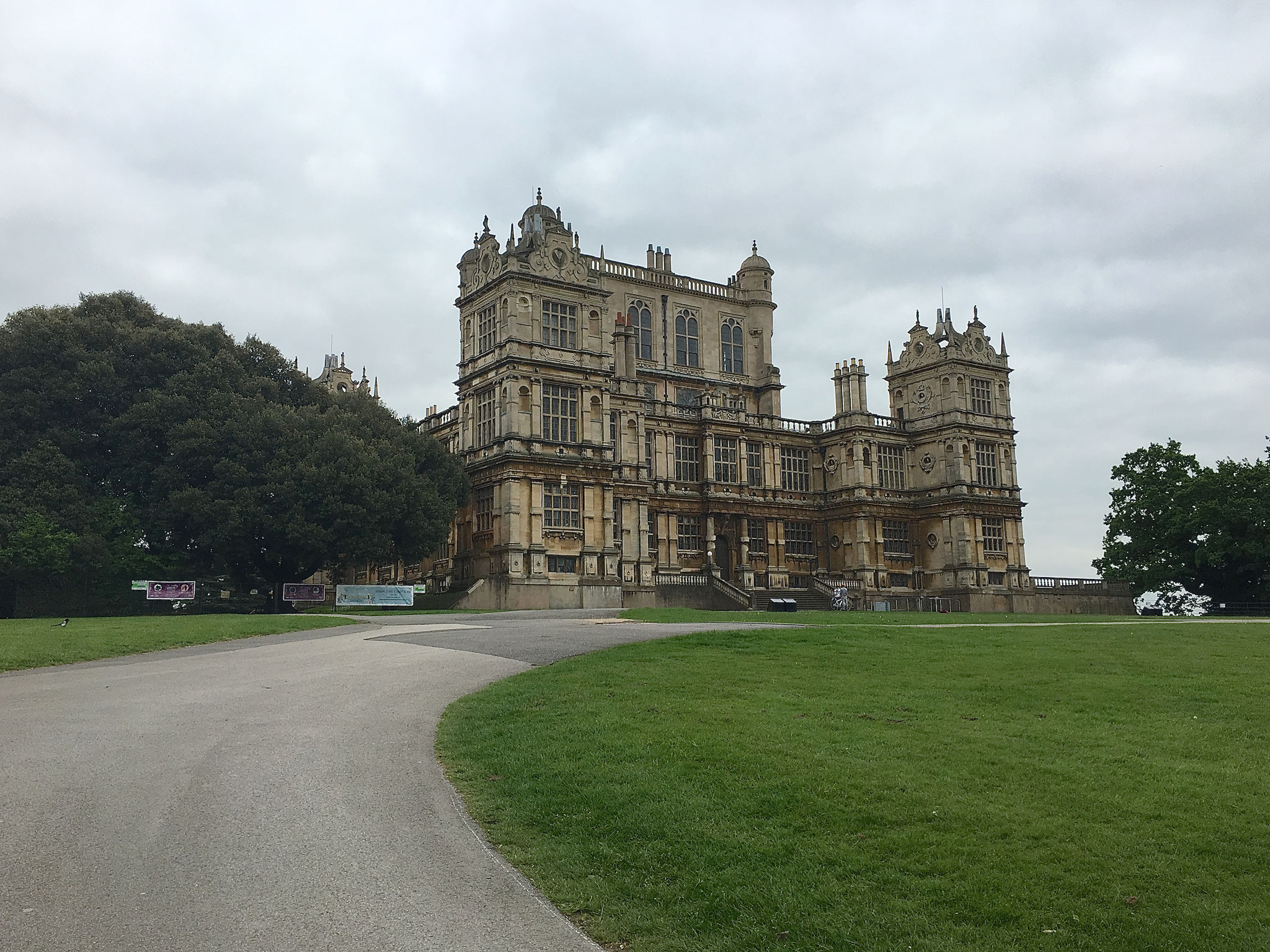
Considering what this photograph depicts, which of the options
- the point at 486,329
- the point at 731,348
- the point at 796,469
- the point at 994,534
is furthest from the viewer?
the point at 731,348

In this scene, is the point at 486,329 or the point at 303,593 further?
the point at 486,329

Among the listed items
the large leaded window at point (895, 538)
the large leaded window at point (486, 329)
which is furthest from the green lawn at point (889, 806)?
the large leaded window at point (895, 538)

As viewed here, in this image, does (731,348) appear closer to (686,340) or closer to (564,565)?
(686,340)

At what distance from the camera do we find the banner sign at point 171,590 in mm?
43656

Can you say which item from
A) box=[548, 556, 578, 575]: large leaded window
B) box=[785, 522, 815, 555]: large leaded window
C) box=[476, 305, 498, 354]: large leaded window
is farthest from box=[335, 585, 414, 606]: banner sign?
box=[785, 522, 815, 555]: large leaded window

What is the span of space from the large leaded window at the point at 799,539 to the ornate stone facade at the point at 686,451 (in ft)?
0.63

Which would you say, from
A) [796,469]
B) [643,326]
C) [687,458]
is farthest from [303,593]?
[796,469]

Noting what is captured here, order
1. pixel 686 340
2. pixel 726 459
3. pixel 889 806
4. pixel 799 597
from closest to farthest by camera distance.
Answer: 1. pixel 889 806
2. pixel 799 597
3. pixel 726 459
4. pixel 686 340

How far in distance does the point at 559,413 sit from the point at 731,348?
2186 centimetres

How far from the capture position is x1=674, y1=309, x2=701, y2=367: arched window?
234 feet

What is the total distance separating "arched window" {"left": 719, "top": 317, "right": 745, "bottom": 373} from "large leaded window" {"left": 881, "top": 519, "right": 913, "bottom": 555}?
15130mm

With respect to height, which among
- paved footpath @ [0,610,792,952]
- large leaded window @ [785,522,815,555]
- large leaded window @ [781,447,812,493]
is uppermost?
large leaded window @ [781,447,812,493]

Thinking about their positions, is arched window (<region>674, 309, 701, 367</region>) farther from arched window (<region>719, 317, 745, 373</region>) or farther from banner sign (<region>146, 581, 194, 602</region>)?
banner sign (<region>146, 581, 194, 602</region>)

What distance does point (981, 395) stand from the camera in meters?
73.1
